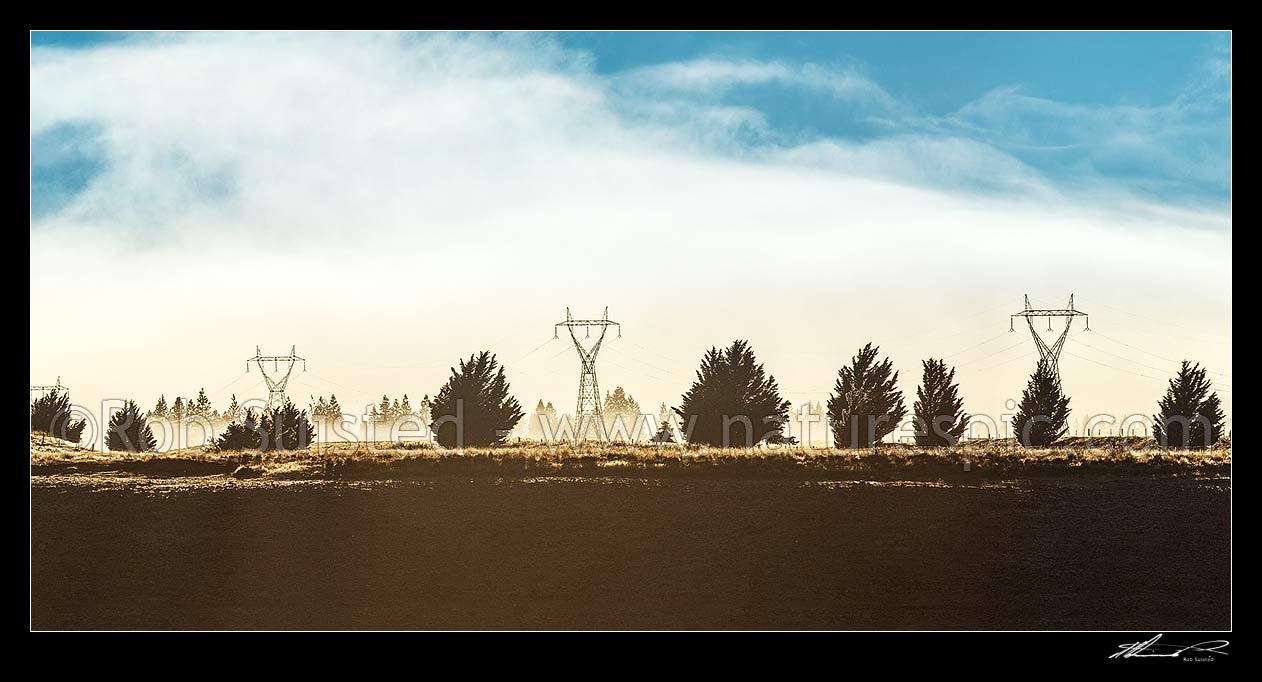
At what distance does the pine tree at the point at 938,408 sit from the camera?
14.7 meters

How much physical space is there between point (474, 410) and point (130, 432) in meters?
5.05

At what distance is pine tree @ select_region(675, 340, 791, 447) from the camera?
1589 centimetres

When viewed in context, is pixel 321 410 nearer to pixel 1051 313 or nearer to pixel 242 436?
pixel 242 436

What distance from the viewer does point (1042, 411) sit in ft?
50.6

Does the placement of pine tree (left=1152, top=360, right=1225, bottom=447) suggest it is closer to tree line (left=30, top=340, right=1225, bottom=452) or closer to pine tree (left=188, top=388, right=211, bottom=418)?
tree line (left=30, top=340, right=1225, bottom=452)

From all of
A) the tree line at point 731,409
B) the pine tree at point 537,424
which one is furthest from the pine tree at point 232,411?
the pine tree at point 537,424

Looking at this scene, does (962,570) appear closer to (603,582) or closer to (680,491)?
(680,491)

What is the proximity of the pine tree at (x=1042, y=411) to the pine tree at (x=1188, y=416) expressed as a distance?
1432 mm

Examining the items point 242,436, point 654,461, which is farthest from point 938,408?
point 242,436

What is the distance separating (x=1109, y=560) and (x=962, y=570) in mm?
1924
